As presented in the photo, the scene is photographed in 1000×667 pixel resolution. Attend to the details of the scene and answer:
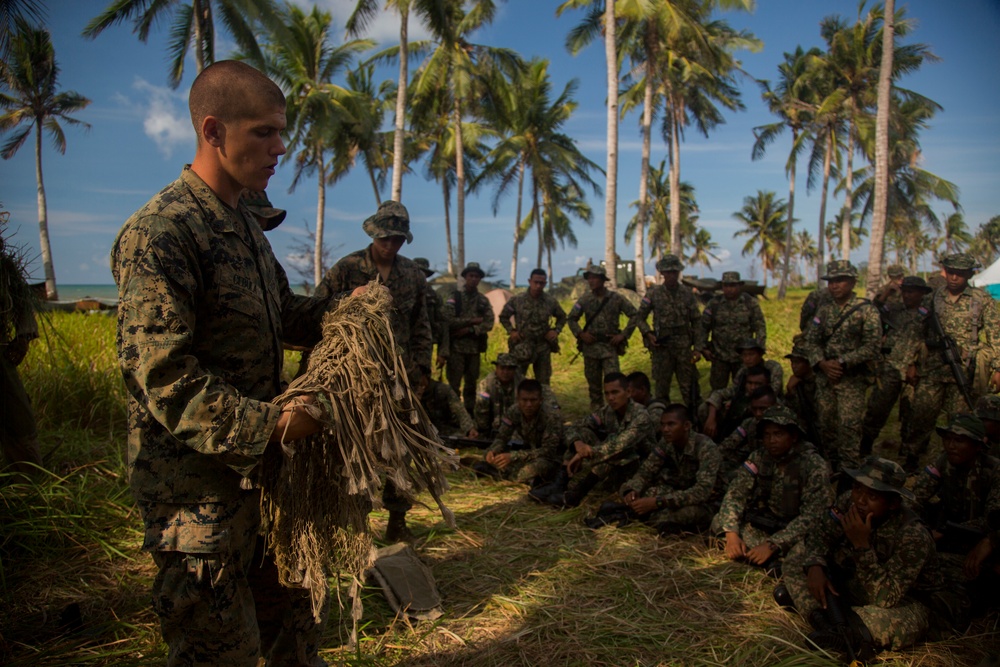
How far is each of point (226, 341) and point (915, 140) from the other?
3118cm

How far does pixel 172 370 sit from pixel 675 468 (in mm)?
4931

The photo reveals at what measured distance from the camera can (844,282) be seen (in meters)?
6.61

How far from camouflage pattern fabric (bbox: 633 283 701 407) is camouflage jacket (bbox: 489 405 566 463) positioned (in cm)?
283

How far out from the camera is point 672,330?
29.9ft

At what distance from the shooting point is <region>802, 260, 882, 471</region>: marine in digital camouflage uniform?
635cm

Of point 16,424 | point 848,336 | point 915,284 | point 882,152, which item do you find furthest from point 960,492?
point 882,152

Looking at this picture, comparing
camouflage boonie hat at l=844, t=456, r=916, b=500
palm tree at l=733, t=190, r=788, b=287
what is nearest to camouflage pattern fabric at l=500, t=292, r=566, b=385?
camouflage boonie hat at l=844, t=456, r=916, b=500

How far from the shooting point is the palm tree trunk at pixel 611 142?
1524cm

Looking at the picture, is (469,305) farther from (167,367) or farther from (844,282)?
(167,367)

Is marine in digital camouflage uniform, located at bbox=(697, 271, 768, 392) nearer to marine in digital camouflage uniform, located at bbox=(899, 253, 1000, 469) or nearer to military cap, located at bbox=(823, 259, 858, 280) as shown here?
military cap, located at bbox=(823, 259, 858, 280)

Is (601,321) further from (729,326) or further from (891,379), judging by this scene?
(891,379)

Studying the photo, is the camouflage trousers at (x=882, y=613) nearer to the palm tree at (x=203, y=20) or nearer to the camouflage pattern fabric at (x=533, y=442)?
the camouflage pattern fabric at (x=533, y=442)

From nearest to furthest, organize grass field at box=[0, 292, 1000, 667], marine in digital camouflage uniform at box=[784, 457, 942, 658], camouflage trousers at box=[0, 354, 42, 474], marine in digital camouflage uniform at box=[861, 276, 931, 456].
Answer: grass field at box=[0, 292, 1000, 667] < marine in digital camouflage uniform at box=[784, 457, 942, 658] < camouflage trousers at box=[0, 354, 42, 474] < marine in digital camouflage uniform at box=[861, 276, 931, 456]

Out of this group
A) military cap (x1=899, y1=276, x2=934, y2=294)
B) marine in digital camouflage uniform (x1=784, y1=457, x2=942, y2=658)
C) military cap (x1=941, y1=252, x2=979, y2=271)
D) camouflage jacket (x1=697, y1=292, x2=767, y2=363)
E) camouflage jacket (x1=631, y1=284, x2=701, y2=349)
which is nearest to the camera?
marine in digital camouflage uniform (x1=784, y1=457, x2=942, y2=658)
